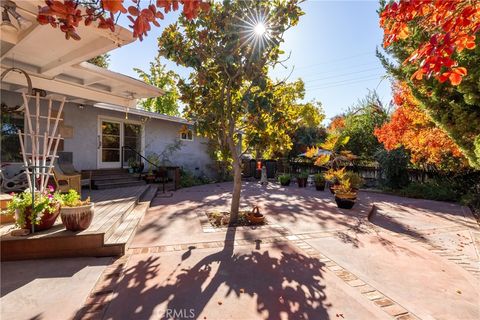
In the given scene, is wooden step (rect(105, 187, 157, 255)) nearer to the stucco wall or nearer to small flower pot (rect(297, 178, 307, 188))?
the stucco wall

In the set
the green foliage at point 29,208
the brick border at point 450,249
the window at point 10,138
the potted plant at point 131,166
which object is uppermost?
the window at point 10,138

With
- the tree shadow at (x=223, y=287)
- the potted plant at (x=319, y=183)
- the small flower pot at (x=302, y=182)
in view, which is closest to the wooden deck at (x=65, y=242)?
the tree shadow at (x=223, y=287)

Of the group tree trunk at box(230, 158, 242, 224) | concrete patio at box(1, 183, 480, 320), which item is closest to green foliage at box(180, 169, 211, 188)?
concrete patio at box(1, 183, 480, 320)

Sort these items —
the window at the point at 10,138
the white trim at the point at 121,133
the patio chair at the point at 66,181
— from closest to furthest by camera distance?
the patio chair at the point at 66,181, the window at the point at 10,138, the white trim at the point at 121,133

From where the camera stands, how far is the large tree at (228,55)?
4.87 meters

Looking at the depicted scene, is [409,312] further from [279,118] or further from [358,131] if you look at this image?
[358,131]

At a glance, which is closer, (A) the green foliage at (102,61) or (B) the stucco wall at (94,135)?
(B) the stucco wall at (94,135)

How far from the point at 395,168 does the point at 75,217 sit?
1235 cm

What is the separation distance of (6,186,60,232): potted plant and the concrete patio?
56 cm

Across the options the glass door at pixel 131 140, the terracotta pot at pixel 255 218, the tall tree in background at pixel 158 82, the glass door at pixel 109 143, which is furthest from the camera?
the tall tree in background at pixel 158 82

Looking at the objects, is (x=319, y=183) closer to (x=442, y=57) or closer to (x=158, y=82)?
(x=442, y=57)

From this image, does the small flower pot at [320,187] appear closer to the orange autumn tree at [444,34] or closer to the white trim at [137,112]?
the white trim at [137,112]

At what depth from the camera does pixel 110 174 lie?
31.5 ft

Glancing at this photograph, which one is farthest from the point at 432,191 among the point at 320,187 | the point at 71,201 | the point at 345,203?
the point at 71,201
